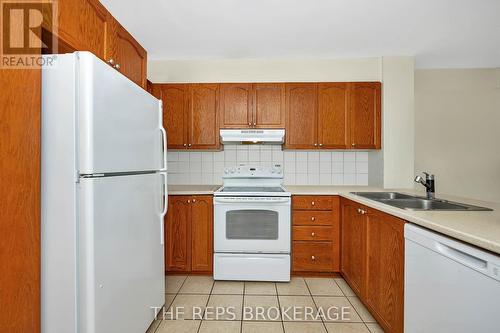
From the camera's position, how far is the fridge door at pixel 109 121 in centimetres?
111

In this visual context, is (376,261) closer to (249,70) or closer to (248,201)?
(248,201)

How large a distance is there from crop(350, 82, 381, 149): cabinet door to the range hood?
0.84 m

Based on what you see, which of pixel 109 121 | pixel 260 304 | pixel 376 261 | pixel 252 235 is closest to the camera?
pixel 109 121

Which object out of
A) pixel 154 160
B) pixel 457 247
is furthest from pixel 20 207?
pixel 457 247

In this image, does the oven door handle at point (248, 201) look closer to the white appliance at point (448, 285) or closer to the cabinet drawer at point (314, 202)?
the cabinet drawer at point (314, 202)

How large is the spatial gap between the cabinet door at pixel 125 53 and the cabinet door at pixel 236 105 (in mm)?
990

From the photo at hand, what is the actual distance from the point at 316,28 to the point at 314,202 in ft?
5.43

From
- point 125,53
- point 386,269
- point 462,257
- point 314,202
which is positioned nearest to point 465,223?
point 462,257

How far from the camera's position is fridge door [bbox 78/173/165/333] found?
1.11 m

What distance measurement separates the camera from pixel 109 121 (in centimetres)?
124

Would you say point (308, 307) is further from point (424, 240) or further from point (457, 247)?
point (457, 247)

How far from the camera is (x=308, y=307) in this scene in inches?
82.1

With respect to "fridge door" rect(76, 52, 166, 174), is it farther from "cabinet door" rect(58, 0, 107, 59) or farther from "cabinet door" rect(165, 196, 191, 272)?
"cabinet door" rect(165, 196, 191, 272)

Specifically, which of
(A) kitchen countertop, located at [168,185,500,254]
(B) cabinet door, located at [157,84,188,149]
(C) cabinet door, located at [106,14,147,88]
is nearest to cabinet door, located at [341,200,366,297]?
(A) kitchen countertop, located at [168,185,500,254]
